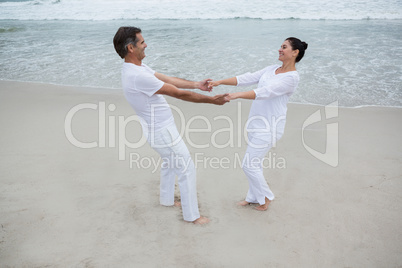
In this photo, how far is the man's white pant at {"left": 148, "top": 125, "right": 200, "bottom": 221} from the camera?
3.26 metres

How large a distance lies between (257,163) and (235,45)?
8336 mm

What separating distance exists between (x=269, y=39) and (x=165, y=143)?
9719 millimetres

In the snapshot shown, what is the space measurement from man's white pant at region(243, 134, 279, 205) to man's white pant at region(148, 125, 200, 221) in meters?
0.60

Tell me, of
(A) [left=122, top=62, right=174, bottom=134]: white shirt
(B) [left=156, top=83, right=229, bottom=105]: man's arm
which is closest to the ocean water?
(B) [left=156, top=83, right=229, bottom=105]: man's arm

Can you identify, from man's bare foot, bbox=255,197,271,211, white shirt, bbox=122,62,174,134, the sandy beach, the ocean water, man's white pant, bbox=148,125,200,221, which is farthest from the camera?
the ocean water

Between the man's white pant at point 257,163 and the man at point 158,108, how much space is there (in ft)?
1.91

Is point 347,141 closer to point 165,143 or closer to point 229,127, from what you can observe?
point 229,127

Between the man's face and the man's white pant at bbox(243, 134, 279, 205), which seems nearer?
the man's face

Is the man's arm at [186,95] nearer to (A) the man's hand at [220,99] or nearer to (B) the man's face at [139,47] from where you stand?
(A) the man's hand at [220,99]

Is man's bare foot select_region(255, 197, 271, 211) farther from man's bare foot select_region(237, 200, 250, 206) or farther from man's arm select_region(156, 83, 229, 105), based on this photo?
man's arm select_region(156, 83, 229, 105)

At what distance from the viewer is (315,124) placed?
19.1ft

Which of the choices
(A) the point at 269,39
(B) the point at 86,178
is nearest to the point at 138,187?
(B) the point at 86,178

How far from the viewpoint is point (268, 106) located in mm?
3504

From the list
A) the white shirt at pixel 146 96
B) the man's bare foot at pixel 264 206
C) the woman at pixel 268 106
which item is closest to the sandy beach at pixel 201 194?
the man's bare foot at pixel 264 206
